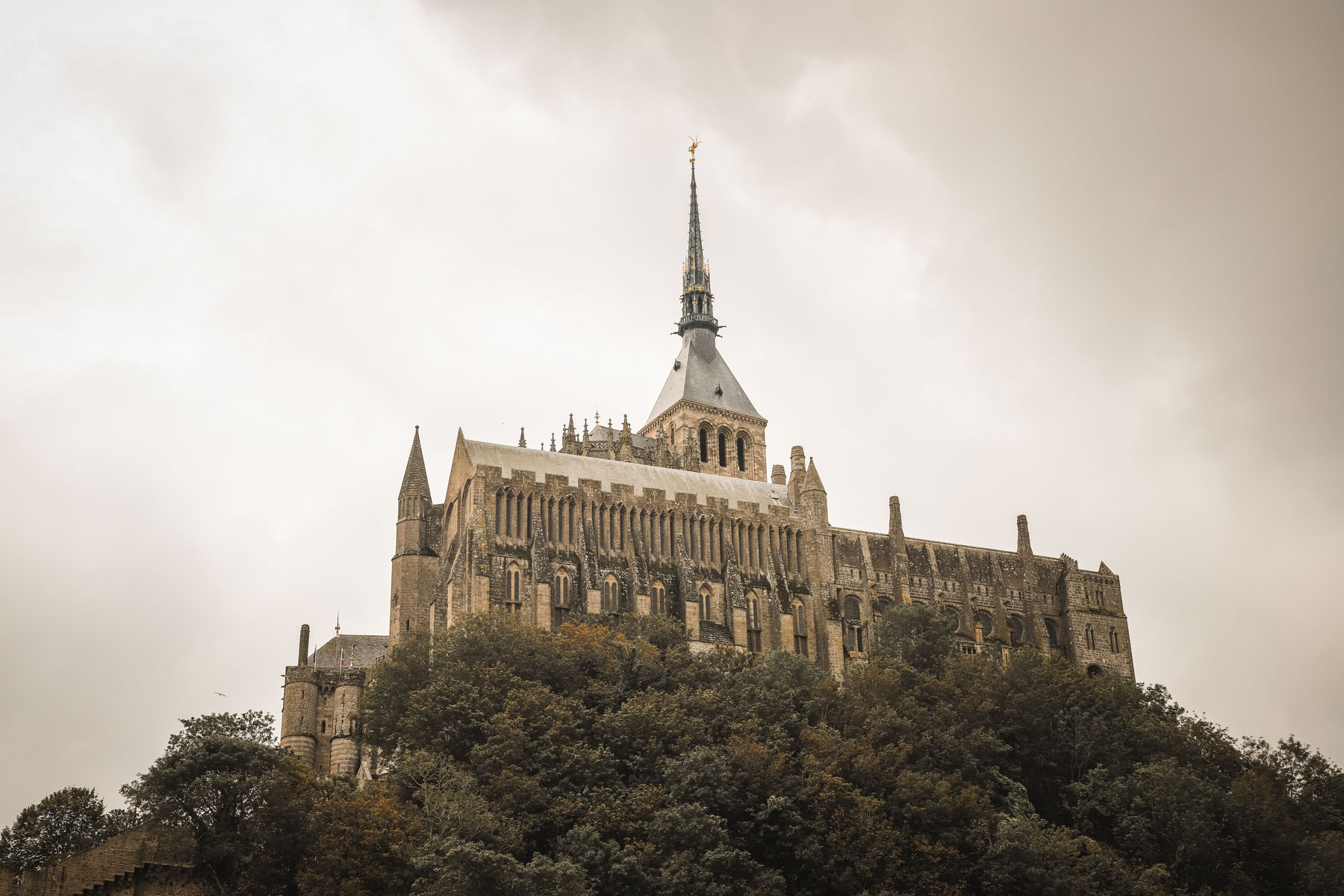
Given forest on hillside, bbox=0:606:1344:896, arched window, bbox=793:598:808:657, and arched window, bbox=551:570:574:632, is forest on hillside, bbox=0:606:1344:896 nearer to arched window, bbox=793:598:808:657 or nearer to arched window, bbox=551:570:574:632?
arched window, bbox=551:570:574:632

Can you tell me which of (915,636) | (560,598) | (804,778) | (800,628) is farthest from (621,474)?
(804,778)

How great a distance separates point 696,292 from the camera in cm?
12612

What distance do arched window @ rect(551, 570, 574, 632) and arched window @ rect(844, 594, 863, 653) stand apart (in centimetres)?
1723

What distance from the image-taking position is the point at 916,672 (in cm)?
7206

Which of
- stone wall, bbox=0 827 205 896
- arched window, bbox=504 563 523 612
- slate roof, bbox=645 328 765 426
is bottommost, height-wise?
stone wall, bbox=0 827 205 896

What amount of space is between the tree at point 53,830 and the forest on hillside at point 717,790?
0.30 ft

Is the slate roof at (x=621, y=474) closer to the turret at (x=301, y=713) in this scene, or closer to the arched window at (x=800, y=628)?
the arched window at (x=800, y=628)

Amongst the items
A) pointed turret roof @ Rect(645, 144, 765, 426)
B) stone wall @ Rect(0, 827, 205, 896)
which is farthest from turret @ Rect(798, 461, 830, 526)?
stone wall @ Rect(0, 827, 205, 896)

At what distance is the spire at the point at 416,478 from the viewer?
83.4 meters

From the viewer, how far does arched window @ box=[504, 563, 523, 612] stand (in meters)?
75.8

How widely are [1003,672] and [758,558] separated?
57.1 ft

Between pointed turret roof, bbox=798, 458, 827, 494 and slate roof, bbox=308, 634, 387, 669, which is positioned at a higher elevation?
pointed turret roof, bbox=798, 458, 827, 494

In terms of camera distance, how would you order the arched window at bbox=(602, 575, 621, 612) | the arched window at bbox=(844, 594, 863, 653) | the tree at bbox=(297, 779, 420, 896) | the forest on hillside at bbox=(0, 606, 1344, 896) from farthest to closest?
the arched window at bbox=(844, 594, 863, 653), the arched window at bbox=(602, 575, 621, 612), the forest on hillside at bbox=(0, 606, 1344, 896), the tree at bbox=(297, 779, 420, 896)

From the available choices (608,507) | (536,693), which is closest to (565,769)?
(536,693)
